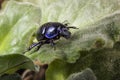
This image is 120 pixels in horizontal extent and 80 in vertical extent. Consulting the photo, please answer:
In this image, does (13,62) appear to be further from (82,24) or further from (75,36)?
(82,24)

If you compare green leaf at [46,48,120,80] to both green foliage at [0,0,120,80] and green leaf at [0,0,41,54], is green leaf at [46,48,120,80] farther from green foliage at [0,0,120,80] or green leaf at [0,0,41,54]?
green leaf at [0,0,41,54]

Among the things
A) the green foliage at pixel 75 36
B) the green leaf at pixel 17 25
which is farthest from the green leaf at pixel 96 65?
the green leaf at pixel 17 25

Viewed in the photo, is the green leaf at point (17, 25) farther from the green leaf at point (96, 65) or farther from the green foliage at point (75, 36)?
the green leaf at point (96, 65)

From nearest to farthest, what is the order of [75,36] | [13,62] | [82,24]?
[13,62] < [75,36] < [82,24]

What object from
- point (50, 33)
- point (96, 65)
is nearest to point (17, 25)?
point (50, 33)

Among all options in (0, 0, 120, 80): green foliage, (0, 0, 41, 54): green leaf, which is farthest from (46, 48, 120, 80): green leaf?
(0, 0, 41, 54): green leaf
